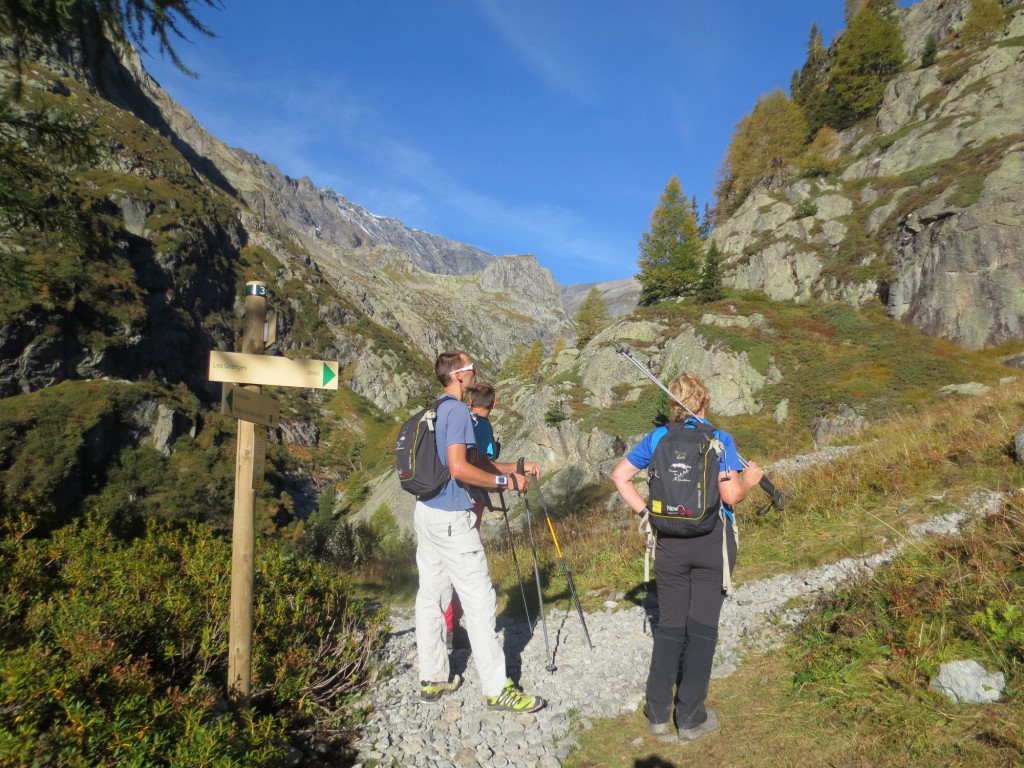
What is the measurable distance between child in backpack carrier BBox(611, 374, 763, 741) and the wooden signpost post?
8.94 feet

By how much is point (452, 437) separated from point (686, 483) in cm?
188

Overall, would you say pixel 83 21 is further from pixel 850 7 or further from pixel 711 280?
pixel 850 7

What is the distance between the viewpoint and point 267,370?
3584 mm

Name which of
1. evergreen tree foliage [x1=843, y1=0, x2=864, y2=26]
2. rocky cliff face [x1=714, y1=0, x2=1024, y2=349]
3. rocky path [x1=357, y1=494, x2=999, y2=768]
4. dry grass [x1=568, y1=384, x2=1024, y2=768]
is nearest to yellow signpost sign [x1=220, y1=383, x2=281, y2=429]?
rocky path [x1=357, y1=494, x2=999, y2=768]

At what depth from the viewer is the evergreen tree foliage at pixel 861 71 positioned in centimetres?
4709

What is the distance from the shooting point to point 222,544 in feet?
19.1

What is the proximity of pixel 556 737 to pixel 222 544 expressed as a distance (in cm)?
420

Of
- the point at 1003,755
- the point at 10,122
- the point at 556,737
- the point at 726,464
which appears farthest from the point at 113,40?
the point at 1003,755

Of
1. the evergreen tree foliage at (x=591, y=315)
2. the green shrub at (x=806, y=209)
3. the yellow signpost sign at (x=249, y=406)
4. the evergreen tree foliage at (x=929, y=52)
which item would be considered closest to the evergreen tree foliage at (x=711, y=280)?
the green shrub at (x=806, y=209)

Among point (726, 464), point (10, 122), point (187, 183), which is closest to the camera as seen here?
point (726, 464)

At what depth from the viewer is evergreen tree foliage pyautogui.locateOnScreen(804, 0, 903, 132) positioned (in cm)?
4709

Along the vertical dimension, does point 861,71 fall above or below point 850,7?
below

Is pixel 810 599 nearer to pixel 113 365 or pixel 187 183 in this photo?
pixel 113 365

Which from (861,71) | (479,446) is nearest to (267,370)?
(479,446)
